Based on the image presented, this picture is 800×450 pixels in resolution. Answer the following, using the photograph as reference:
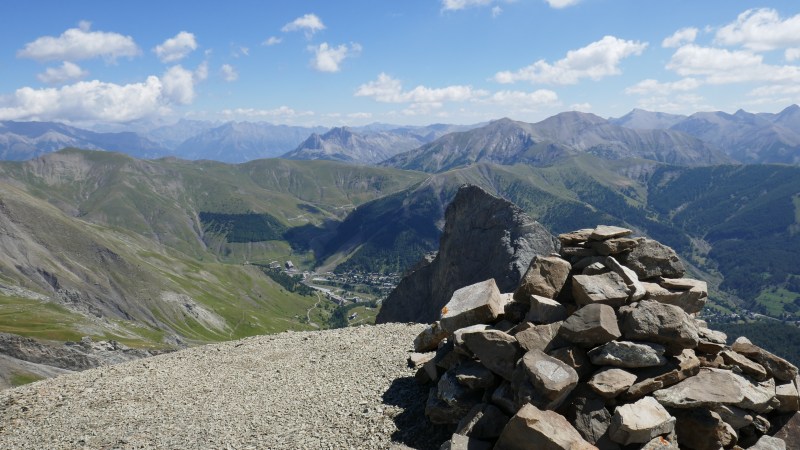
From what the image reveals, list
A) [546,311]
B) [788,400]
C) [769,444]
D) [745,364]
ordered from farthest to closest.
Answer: [546,311] → [745,364] → [788,400] → [769,444]

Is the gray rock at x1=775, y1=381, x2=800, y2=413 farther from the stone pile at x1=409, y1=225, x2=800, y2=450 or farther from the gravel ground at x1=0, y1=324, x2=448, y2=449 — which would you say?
the gravel ground at x1=0, y1=324, x2=448, y2=449

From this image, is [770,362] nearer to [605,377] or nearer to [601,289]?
[601,289]

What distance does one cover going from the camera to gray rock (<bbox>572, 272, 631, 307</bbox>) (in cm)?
2261

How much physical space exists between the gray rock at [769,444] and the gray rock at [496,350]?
9.85 meters

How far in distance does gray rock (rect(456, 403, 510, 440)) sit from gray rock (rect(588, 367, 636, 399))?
12.6 feet

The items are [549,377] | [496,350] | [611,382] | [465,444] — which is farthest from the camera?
[496,350]

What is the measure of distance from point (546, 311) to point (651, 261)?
26.2ft

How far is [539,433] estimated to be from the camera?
17.6 m

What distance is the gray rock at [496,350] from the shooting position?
21.7m

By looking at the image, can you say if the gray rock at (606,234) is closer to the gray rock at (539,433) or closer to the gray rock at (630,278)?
the gray rock at (630,278)

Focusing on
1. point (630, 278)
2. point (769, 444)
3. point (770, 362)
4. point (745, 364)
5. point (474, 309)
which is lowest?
point (769, 444)

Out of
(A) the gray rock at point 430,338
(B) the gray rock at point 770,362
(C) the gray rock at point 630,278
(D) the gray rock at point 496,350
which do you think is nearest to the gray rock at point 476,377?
(D) the gray rock at point 496,350

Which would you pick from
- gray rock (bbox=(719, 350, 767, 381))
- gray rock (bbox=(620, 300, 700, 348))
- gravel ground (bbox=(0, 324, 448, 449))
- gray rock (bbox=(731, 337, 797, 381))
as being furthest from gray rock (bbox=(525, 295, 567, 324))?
gray rock (bbox=(731, 337, 797, 381))

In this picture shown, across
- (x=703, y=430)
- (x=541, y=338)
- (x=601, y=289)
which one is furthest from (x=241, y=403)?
(x=703, y=430)
